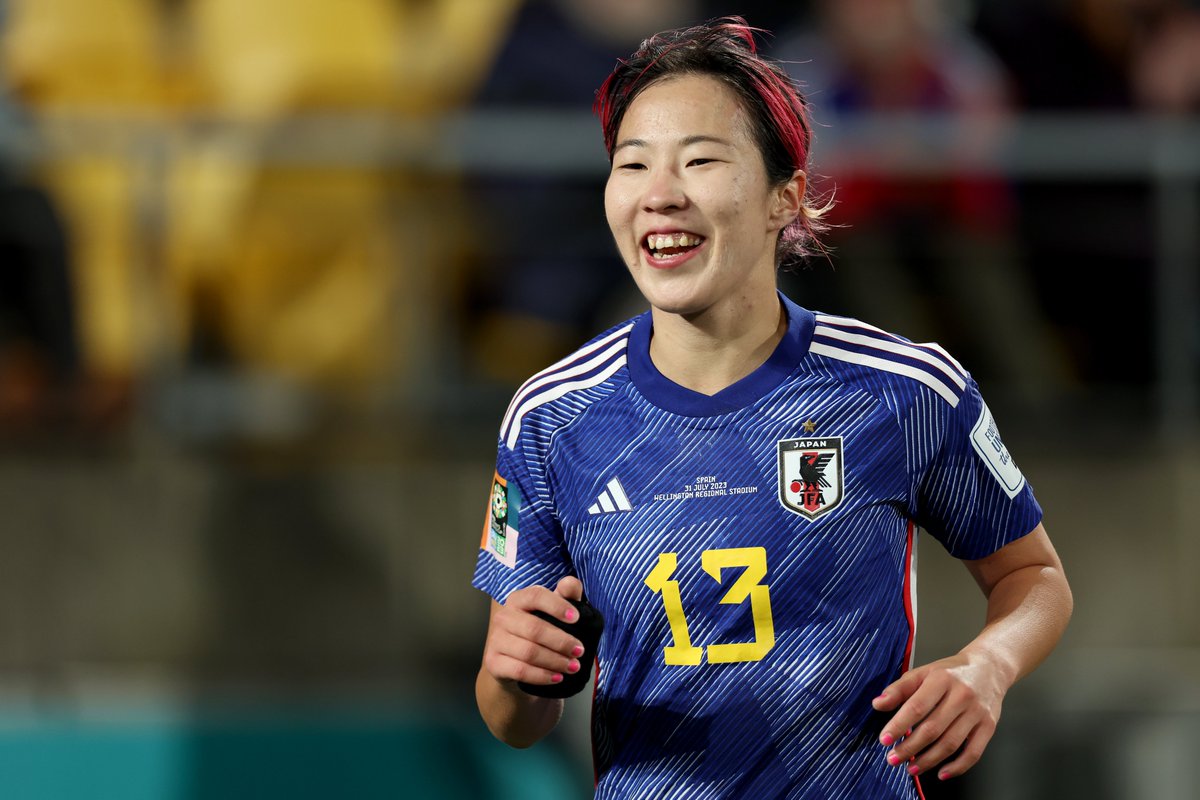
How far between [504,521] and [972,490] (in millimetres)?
814

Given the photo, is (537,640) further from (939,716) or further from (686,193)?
(686,193)

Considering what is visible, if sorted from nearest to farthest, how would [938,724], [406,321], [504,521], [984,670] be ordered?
[938,724] → [984,670] → [504,521] → [406,321]

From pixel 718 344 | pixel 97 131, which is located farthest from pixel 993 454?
pixel 97 131

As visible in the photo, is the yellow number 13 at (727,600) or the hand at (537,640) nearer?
the hand at (537,640)

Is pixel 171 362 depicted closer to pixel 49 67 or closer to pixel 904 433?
pixel 49 67

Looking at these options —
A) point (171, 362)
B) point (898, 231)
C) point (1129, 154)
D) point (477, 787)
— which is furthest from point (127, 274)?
point (1129, 154)

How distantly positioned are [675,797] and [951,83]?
4.24 metres

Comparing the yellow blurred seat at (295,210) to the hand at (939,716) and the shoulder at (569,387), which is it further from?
the hand at (939,716)

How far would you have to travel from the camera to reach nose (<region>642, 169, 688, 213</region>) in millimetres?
2926

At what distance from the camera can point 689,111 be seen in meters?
2.97

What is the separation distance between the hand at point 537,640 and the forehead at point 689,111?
0.77 meters

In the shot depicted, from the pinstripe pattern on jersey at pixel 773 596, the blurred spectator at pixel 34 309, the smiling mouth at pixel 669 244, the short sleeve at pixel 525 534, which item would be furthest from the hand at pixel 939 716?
the blurred spectator at pixel 34 309

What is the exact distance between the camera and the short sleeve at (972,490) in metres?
3.01

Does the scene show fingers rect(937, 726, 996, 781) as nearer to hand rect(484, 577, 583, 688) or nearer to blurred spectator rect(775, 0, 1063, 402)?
hand rect(484, 577, 583, 688)
